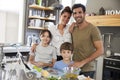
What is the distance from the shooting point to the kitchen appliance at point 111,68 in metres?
3.82

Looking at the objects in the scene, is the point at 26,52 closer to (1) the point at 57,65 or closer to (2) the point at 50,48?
(2) the point at 50,48

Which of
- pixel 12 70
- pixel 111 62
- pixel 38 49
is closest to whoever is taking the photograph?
pixel 12 70

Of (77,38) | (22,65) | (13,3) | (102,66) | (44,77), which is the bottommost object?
(102,66)

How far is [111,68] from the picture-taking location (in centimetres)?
390

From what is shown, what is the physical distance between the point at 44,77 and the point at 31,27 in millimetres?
3216

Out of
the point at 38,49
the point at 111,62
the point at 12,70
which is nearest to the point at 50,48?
the point at 38,49

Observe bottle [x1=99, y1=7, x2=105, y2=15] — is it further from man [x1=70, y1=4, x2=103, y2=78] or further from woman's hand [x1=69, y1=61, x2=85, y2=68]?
woman's hand [x1=69, y1=61, x2=85, y2=68]

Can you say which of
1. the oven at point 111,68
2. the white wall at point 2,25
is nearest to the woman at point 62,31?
the oven at point 111,68

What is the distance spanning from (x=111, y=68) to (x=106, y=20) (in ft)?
3.31

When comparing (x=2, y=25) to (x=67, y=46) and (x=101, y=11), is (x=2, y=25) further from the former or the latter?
(x=67, y=46)

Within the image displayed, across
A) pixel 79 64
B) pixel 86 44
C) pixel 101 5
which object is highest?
pixel 101 5

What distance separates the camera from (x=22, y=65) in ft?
5.21

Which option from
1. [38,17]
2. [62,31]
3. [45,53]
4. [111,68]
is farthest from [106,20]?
[45,53]

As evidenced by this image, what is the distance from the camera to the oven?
3822 millimetres
